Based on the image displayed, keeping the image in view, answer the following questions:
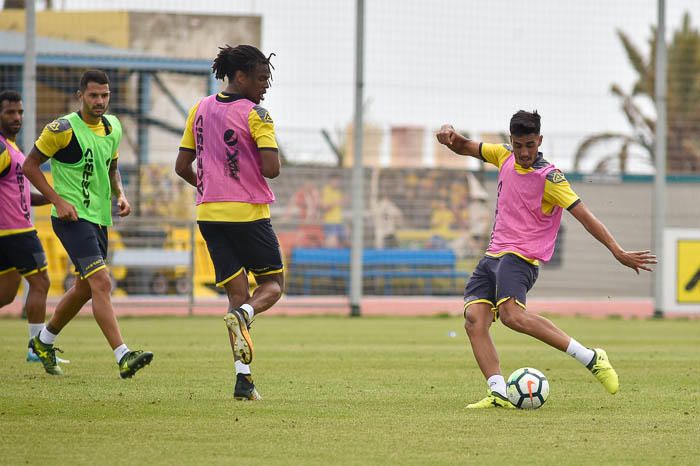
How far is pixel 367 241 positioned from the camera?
24.3 meters

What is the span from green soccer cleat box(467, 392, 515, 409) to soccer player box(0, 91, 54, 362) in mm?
4739

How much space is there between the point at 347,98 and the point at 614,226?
278 inches

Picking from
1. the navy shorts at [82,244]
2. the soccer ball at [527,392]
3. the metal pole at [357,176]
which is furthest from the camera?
the metal pole at [357,176]

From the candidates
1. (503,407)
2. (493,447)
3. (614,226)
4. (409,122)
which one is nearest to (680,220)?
(614,226)

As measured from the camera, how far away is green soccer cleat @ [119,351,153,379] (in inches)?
350

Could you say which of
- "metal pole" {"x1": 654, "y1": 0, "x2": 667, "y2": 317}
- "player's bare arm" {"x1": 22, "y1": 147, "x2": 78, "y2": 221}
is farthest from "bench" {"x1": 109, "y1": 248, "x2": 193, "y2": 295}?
"player's bare arm" {"x1": 22, "y1": 147, "x2": 78, "y2": 221}

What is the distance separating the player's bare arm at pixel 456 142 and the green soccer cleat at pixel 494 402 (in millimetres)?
1785

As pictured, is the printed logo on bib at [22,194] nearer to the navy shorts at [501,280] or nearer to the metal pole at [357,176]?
the navy shorts at [501,280]

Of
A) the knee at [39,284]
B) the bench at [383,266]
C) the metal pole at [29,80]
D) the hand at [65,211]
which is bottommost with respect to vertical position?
the bench at [383,266]

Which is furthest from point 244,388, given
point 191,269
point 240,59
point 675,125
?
point 675,125

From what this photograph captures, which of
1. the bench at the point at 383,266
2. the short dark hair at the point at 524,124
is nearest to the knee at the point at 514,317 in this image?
the short dark hair at the point at 524,124

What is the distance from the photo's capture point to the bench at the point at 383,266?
2289 centimetres

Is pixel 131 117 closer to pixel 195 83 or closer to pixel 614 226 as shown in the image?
pixel 195 83

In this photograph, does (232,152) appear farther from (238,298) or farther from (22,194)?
(22,194)
